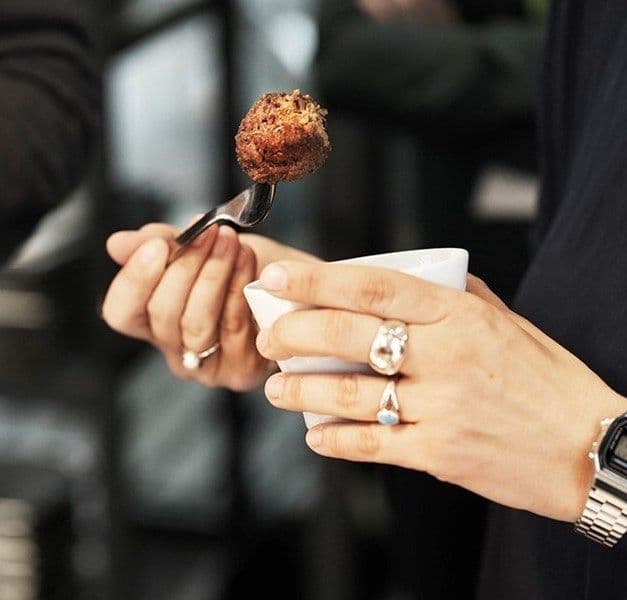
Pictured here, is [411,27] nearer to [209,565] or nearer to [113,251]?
[113,251]

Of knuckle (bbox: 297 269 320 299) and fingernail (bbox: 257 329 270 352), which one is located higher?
knuckle (bbox: 297 269 320 299)

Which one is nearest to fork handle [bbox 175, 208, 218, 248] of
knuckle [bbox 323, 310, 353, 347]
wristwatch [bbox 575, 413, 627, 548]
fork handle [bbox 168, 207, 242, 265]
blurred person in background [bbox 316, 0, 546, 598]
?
fork handle [bbox 168, 207, 242, 265]

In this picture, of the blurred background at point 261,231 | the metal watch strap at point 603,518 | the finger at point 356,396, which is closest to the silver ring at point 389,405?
the finger at point 356,396

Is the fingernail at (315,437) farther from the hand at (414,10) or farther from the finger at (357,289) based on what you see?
the hand at (414,10)

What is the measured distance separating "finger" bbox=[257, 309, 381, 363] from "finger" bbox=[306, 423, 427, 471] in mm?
42

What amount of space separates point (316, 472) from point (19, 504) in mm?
488

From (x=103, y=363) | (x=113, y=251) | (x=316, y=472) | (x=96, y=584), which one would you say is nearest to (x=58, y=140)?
(x=113, y=251)

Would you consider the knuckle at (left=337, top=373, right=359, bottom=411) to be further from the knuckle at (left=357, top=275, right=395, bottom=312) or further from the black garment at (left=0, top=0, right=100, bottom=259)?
the black garment at (left=0, top=0, right=100, bottom=259)

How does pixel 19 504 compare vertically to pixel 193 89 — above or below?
below

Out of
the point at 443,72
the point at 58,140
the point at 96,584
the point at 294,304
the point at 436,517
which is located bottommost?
the point at 96,584

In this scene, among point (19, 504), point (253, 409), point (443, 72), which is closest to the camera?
point (443, 72)

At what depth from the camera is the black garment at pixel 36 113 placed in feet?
2.38

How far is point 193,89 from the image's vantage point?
4.75 ft

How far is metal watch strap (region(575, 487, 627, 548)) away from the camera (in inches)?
20.0
